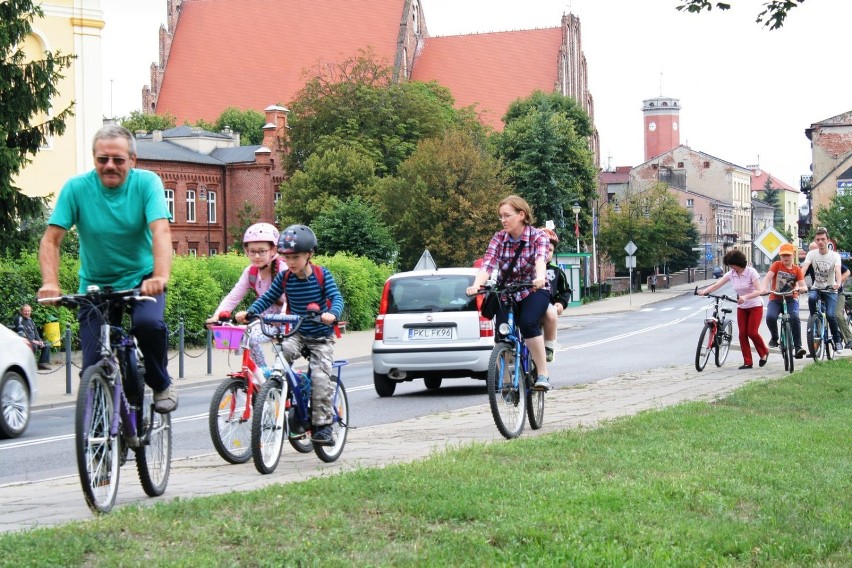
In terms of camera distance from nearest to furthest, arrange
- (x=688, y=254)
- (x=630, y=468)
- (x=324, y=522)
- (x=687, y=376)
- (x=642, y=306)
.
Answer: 1. (x=324, y=522)
2. (x=630, y=468)
3. (x=687, y=376)
4. (x=642, y=306)
5. (x=688, y=254)

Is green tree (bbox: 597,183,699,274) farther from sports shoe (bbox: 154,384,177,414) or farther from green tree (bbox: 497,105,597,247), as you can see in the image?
sports shoe (bbox: 154,384,177,414)

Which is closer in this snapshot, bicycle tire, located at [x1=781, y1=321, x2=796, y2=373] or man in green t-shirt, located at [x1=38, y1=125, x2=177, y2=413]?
man in green t-shirt, located at [x1=38, y1=125, x2=177, y2=413]

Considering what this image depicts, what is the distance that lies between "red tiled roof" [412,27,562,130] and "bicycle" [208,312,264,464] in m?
88.2

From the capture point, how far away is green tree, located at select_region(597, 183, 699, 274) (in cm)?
8569

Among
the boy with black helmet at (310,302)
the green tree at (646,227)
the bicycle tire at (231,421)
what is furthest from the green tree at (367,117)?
the bicycle tire at (231,421)

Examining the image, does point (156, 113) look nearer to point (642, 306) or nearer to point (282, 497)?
point (642, 306)

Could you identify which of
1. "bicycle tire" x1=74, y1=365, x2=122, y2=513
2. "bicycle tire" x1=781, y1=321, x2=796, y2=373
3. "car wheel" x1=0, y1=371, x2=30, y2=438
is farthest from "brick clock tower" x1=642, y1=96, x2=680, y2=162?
"bicycle tire" x1=74, y1=365, x2=122, y2=513

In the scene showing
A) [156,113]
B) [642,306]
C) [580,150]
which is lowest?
[642,306]

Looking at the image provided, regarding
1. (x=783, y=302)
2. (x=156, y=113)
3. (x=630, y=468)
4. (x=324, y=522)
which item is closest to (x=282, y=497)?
(x=324, y=522)

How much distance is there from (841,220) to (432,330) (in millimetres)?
54708

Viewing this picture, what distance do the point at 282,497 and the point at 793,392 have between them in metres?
8.64

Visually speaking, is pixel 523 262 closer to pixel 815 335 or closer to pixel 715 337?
pixel 715 337

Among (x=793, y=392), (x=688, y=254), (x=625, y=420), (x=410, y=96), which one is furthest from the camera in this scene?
(x=688, y=254)

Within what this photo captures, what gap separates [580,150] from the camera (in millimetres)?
74812
